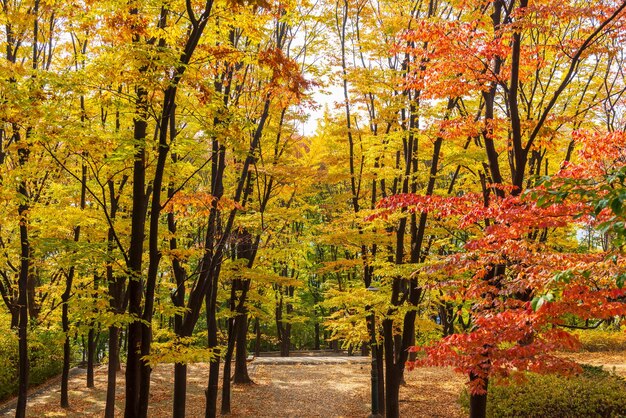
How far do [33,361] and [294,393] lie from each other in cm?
1007

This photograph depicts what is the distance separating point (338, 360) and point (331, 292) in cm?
1220

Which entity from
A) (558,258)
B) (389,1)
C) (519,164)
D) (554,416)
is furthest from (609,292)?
(389,1)

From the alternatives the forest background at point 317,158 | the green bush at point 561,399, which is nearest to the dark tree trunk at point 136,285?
the forest background at point 317,158

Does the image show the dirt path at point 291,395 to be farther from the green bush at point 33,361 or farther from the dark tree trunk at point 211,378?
the dark tree trunk at point 211,378

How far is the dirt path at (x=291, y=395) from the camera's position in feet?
47.2

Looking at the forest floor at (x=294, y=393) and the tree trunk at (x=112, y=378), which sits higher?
the tree trunk at (x=112, y=378)

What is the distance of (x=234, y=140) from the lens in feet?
25.0

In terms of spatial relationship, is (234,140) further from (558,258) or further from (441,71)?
(558,258)

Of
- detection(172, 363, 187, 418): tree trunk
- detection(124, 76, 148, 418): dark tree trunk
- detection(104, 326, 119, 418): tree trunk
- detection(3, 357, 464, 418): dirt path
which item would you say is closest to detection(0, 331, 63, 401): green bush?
detection(3, 357, 464, 418): dirt path

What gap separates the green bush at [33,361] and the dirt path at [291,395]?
901mm

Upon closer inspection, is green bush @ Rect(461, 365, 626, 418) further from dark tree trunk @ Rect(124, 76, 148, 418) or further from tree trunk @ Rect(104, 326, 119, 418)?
tree trunk @ Rect(104, 326, 119, 418)

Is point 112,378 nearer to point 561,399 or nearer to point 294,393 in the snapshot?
point 294,393

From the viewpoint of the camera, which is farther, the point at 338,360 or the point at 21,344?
the point at 338,360

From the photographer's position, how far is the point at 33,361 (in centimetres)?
1822
